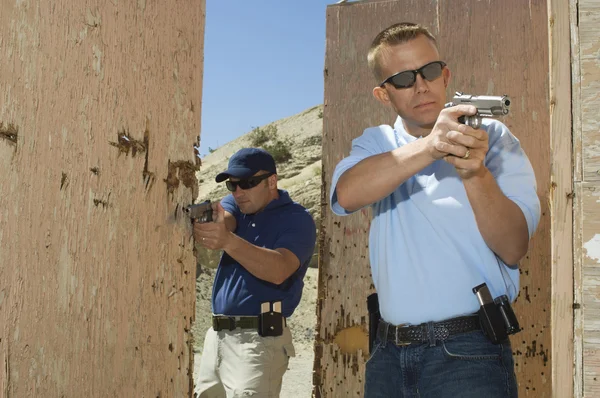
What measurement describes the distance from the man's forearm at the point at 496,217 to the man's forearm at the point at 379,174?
0.14 metres

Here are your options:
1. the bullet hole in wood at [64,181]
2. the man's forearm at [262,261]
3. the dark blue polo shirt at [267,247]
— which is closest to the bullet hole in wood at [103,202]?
Answer: the bullet hole in wood at [64,181]

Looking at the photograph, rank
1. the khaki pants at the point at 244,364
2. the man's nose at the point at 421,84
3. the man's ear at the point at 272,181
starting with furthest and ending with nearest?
1. the man's ear at the point at 272,181
2. the khaki pants at the point at 244,364
3. the man's nose at the point at 421,84

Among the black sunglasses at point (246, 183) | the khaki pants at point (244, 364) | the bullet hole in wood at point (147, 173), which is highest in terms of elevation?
the black sunglasses at point (246, 183)

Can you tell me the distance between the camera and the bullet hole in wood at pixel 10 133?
4.89 feet

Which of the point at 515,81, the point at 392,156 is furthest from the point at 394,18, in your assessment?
the point at 392,156

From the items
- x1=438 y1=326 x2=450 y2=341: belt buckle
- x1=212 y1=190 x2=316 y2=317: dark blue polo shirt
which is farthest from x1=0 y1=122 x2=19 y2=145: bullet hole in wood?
x1=212 y1=190 x2=316 y2=317: dark blue polo shirt

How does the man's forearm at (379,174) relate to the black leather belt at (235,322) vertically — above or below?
above

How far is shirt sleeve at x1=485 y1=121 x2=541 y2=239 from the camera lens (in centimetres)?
181

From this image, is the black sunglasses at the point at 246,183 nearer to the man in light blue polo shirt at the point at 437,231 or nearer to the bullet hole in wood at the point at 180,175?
the bullet hole in wood at the point at 180,175

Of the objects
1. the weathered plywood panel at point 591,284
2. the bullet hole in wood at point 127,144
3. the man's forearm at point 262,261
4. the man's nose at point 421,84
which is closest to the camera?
the weathered plywood panel at point 591,284

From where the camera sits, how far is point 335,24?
3.94 metres

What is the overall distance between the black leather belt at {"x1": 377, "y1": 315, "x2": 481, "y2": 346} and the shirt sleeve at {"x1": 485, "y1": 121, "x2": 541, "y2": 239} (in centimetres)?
30

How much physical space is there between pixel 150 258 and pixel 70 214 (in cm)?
36

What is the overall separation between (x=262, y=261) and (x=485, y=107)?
5.80ft
